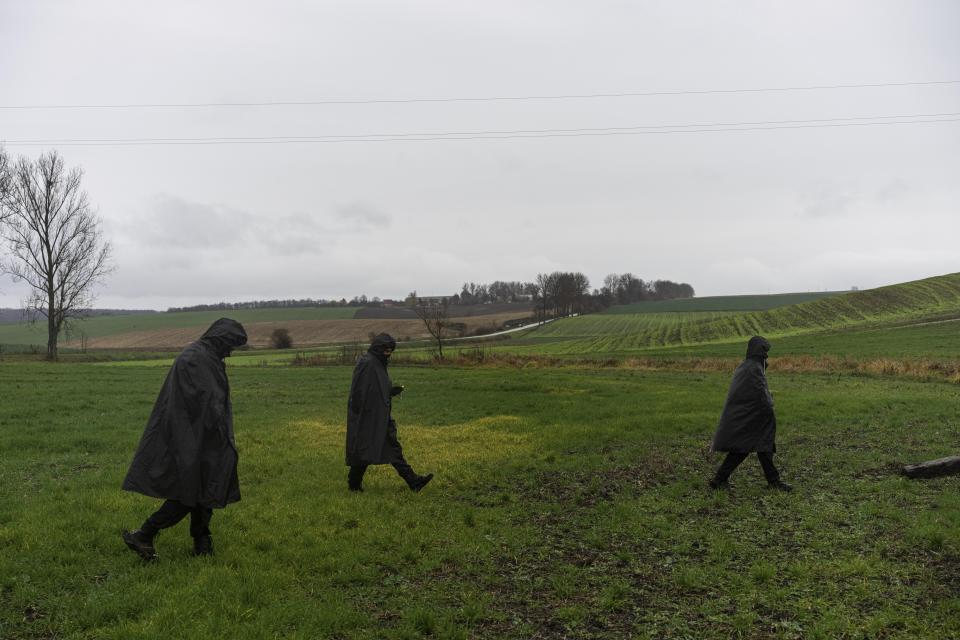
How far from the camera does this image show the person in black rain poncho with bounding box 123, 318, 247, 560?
657 centimetres

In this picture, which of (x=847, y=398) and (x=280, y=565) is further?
(x=847, y=398)

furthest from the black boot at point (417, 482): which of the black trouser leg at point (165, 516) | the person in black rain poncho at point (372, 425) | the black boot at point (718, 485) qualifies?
the black boot at point (718, 485)

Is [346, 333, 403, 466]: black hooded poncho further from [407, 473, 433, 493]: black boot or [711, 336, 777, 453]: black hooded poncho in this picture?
[711, 336, 777, 453]: black hooded poncho

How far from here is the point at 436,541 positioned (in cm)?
808

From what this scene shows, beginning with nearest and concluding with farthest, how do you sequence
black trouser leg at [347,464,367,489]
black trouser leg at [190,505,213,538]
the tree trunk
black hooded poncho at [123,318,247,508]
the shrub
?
black hooded poncho at [123,318,247,508] → black trouser leg at [190,505,213,538] → black trouser leg at [347,464,367,489] → the tree trunk → the shrub

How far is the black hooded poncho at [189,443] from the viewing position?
6.57 m

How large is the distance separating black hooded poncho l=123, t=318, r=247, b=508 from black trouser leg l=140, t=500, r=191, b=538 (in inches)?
6.1

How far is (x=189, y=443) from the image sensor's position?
21.7ft

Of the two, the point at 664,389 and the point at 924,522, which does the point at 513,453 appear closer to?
the point at 924,522

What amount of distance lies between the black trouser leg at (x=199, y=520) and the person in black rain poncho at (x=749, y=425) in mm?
8301

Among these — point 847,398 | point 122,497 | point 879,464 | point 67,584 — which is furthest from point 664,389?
point 67,584

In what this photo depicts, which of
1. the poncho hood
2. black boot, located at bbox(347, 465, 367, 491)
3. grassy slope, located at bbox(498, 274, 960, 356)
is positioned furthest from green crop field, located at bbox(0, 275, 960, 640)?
grassy slope, located at bbox(498, 274, 960, 356)

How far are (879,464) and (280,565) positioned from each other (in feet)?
37.9

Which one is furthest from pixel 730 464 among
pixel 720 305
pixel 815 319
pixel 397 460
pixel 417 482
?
pixel 720 305
